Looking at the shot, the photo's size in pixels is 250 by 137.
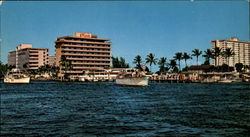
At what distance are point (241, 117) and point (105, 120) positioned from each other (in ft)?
35.4

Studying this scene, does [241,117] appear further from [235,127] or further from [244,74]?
[244,74]

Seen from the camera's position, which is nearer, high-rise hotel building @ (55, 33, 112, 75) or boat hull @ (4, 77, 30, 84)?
boat hull @ (4, 77, 30, 84)

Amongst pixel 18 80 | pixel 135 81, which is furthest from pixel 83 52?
pixel 135 81

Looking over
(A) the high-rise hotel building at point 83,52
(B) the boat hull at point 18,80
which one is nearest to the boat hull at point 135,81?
(B) the boat hull at point 18,80

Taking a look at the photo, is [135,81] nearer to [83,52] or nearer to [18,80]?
[18,80]

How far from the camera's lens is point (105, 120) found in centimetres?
2111

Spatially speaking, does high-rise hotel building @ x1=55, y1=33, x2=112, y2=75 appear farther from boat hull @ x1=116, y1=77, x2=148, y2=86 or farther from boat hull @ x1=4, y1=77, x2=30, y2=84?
boat hull @ x1=116, y1=77, x2=148, y2=86

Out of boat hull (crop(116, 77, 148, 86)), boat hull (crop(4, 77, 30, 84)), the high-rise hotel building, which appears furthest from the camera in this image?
the high-rise hotel building

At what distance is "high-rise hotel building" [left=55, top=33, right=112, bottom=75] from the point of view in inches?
6919

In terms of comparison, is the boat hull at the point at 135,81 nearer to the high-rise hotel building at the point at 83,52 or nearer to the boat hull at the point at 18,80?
the boat hull at the point at 18,80

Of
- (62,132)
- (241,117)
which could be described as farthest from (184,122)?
(62,132)

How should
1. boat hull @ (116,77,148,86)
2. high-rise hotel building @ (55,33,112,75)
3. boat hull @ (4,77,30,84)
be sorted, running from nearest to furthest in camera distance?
boat hull @ (116,77,148,86) → boat hull @ (4,77,30,84) → high-rise hotel building @ (55,33,112,75)

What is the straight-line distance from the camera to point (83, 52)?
179 meters

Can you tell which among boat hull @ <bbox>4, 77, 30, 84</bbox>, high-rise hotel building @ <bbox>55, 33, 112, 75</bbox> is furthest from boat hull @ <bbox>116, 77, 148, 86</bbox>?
high-rise hotel building @ <bbox>55, 33, 112, 75</bbox>
